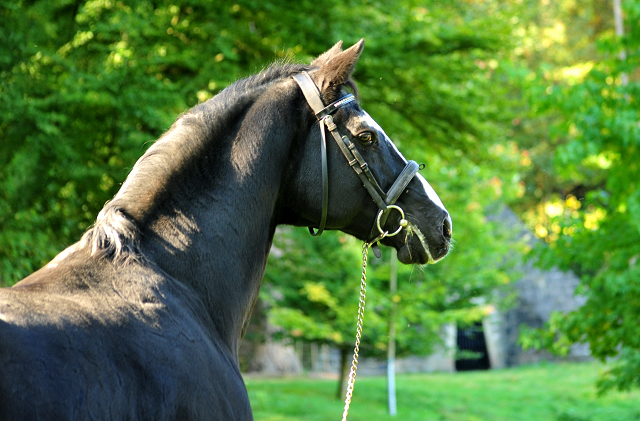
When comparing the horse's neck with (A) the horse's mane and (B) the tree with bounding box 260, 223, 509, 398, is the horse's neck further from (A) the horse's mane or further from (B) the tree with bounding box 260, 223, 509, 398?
(B) the tree with bounding box 260, 223, 509, 398

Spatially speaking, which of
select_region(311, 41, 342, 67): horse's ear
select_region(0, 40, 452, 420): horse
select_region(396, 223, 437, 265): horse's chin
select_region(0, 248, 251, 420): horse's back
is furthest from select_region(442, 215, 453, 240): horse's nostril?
select_region(0, 248, 251, 420): horse's back

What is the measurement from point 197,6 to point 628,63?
5.74 m

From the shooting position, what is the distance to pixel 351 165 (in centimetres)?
274

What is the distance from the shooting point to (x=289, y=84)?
2781 mm

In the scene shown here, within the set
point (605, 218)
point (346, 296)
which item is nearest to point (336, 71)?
point (605, 218)

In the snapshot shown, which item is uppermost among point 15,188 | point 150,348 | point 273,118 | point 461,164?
point 461,164

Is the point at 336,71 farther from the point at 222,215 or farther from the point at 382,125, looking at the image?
the point at 382,125

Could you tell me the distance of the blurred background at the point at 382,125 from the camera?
22.1 ft

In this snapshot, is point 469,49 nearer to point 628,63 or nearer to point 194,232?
point 628,63

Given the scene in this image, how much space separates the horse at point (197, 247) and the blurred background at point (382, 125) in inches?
61.6

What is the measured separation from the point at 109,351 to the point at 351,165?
4.41 feet

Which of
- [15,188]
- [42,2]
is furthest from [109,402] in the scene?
[42,2]

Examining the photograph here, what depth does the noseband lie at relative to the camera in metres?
2.71

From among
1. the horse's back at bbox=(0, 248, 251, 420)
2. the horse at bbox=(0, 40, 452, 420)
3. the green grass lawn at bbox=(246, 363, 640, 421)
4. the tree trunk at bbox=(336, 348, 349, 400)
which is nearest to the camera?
the horse's back at bbox=(0, 248, 251, 420)
